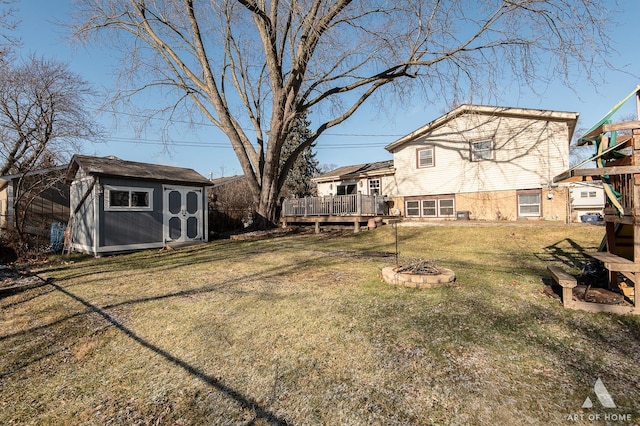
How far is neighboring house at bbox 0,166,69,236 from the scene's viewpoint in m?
11.9

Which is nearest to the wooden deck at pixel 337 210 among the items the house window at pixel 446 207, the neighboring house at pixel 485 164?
the neighboring house at pixel 485 164

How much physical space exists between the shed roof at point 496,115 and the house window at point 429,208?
12.1ft

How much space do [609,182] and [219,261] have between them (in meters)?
8.07

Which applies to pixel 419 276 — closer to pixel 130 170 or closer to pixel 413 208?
pixel 130 170

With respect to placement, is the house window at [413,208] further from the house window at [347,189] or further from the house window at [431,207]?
the house window at [347,189]

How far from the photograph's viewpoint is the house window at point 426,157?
16.3 meters

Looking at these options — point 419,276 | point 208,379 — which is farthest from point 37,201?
point 419,276

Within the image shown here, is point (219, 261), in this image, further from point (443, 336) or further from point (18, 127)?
point (18, 127)

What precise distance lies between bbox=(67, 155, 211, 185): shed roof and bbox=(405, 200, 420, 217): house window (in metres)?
10.8

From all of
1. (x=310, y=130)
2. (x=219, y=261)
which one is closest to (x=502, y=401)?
(x=219, y=261)

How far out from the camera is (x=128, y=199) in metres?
10.7

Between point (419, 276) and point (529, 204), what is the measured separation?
38.6 ft

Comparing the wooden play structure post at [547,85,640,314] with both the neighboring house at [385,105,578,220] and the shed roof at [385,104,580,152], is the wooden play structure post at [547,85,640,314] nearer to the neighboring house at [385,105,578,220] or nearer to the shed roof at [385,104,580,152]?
the neighboring house at [385,105,578,220]

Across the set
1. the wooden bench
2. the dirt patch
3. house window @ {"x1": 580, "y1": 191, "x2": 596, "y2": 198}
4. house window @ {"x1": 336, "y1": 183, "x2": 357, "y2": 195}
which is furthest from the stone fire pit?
house window @ {"x1": 580, "y1": 191, "x2": 596, "y2": 198}
